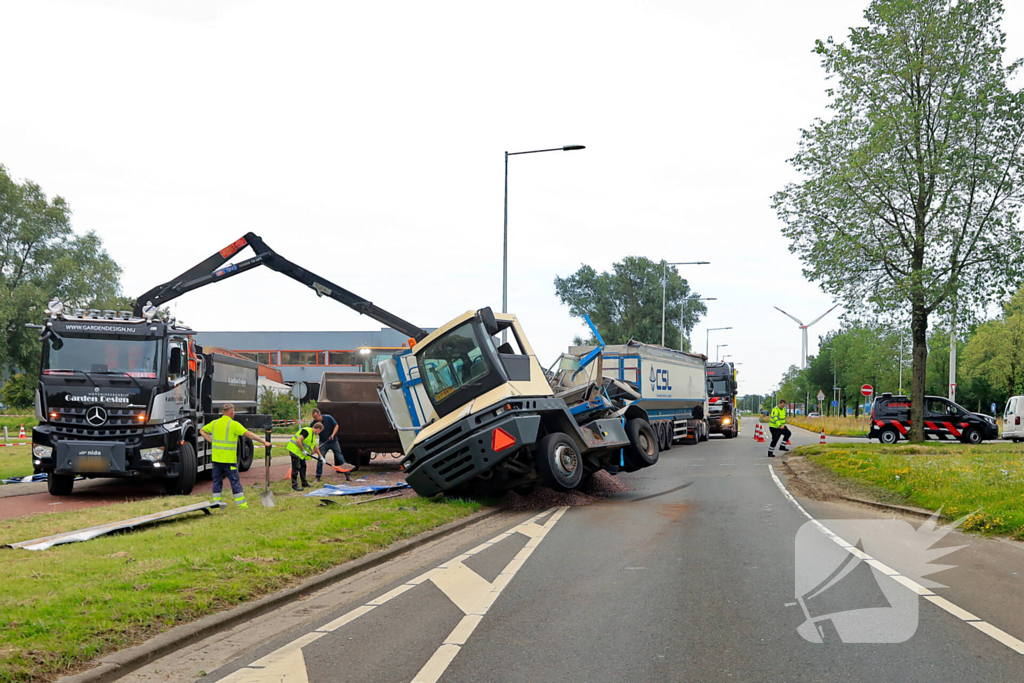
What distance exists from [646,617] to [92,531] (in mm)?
6741

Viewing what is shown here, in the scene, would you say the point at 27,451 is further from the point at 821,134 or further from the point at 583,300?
the point at 583,300

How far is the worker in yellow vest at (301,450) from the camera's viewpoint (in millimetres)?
16141

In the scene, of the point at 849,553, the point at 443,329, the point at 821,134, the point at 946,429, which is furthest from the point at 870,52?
the point at 849,553

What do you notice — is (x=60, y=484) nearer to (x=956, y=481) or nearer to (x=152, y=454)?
(x=152, y=454)

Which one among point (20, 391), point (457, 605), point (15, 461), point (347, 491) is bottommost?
point (15, 461)

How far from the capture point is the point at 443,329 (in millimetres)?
13820

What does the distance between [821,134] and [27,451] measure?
26580 millimetres

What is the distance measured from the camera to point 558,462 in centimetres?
1315

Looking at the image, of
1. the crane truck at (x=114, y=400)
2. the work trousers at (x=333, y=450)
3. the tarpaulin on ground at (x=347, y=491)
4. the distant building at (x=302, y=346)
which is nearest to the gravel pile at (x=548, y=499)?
the tarpaulin on ground at (x=347, y=491)

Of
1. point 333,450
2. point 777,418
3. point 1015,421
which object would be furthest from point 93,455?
point 1015,421

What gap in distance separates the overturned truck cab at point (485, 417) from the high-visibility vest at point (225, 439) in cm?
262

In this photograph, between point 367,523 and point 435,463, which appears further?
point 435,463

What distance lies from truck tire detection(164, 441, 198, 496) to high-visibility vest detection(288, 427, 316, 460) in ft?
5.78

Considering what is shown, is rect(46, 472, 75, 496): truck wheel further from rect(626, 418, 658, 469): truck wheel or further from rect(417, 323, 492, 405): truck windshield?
rect(626, 418, 658, 469): truck wheel
